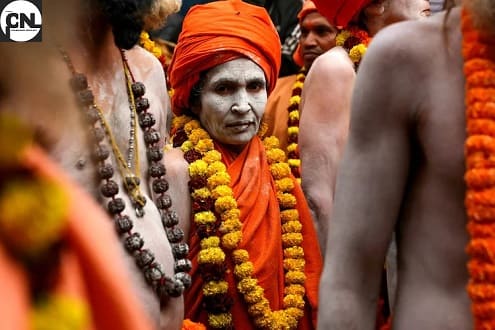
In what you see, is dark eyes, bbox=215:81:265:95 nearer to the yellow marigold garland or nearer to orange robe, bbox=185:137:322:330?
orange robe, bbox=185:137:322:330

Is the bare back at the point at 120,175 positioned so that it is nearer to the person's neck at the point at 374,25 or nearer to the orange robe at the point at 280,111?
the person's neck at the point at 374,25

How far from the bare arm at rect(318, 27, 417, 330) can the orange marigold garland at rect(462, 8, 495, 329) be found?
13 centimetres

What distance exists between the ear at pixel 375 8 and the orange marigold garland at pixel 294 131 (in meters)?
0.65

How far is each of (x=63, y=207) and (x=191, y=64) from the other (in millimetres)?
2772

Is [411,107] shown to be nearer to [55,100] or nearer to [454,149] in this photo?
[454,149]

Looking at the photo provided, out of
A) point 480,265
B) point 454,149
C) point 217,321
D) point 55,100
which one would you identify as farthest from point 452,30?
point 217,321

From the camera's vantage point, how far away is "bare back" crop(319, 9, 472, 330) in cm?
191

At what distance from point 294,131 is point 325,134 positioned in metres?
0.60

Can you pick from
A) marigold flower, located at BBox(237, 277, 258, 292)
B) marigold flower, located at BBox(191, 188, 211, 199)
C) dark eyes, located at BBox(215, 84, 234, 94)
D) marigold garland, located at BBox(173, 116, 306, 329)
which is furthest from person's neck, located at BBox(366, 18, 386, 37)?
marigold flower, located at BBox(237, 277, 258, 292)

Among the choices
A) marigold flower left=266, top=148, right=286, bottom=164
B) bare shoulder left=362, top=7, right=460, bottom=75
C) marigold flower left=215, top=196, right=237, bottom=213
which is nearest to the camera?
bare shoulder left=362, top=7, right=460, bottom=75

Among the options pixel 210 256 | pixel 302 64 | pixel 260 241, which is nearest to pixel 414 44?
pixel 210 256

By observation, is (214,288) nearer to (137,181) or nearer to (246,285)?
(246,285)

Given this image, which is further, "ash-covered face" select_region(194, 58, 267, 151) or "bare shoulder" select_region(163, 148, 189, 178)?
"ash-covered face" select_region(194, 58, 267, 151)

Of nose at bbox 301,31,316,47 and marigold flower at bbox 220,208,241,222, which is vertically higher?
nose at bbox 301,31,316,47
